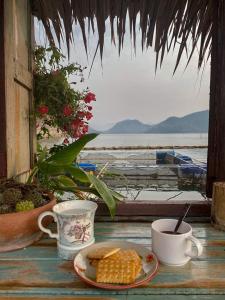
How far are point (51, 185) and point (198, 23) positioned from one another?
3.68 ft

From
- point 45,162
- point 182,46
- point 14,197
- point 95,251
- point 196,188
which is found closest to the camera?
point 95,251

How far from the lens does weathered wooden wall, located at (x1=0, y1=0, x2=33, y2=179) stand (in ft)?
3.87

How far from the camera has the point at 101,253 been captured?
0.69m

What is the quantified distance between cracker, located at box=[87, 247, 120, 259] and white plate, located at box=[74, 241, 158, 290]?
21 mm

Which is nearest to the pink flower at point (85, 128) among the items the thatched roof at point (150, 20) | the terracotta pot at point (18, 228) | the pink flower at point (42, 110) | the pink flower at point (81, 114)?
the pink flower at point (81, 114)

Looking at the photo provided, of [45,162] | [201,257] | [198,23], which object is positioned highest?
[198,23]

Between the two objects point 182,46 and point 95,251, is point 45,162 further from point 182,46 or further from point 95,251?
point 182,46

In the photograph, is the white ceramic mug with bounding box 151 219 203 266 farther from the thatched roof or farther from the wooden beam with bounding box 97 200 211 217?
the thatched roof

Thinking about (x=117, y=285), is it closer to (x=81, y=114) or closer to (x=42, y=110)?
(x=42, y=110)

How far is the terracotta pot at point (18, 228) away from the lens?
793 mm

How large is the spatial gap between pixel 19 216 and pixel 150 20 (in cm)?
115

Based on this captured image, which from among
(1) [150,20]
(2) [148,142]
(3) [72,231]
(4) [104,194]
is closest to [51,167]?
(4) [104,194]

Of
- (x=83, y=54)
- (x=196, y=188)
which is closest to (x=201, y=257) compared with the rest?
(x=83, y=54)

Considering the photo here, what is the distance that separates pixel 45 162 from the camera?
3.64 ft
